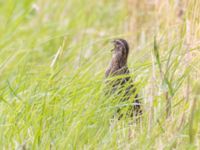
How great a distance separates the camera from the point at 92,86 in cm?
480

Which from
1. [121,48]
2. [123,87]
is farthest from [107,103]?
[121,48]

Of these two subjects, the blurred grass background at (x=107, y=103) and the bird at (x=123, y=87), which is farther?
the bird at (x=123, y=87)

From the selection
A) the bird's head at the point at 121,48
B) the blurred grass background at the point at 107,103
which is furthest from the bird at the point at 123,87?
the bird's head at the point at 121,48

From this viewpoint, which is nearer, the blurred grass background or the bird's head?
the blurred grass background

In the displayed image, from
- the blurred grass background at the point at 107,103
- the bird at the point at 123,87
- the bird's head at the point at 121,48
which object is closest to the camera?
the blurred grass background at the point at 107,103

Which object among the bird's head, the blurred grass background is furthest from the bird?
the bird's head

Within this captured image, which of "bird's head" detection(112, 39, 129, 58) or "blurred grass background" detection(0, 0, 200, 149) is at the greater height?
"bird's head" detection(112, 39, 129, 58)

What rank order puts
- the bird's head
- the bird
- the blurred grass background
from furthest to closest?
1. the bird's head
2. the bird
3. the blurred grass background

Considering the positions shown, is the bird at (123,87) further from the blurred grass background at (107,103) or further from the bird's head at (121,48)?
the bird's head at (121,48)

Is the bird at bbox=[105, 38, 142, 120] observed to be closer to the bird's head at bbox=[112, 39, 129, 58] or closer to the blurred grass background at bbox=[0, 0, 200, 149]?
the blurred grass background at bbox=[0, 0, 200, 149]

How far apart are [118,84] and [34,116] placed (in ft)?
2.08

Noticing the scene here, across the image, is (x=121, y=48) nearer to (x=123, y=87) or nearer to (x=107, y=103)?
(x=123, y=87)

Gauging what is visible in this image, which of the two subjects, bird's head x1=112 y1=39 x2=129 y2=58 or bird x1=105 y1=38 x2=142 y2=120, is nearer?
bird x1=105 y1=38 x2=142 y2=120

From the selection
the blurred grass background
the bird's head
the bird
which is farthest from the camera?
the bird's head
